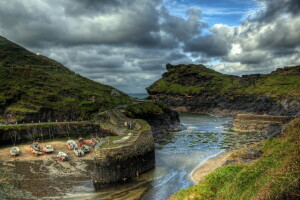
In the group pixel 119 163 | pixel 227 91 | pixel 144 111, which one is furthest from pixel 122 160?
pixel 227 91

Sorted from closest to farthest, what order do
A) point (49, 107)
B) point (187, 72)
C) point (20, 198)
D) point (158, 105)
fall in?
point (20, 198)
point (49, 107)
point (158, 105)
point (187, 72)

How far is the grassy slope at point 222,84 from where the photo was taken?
120 m

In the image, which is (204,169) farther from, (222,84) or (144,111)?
(222,84)

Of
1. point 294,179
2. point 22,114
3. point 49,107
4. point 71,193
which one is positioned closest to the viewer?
point 294,179

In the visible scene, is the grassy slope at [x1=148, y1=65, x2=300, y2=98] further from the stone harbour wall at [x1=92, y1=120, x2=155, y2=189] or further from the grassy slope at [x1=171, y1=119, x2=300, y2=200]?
the grassy slope at [x1=171, y1=119, x2=300, y2=200]

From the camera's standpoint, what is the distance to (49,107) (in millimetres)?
78562

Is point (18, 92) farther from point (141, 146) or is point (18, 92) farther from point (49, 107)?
point (141, 146)

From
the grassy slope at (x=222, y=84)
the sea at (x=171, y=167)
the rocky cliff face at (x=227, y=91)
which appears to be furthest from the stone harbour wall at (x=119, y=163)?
the grassy slope at (x=222, y=84)

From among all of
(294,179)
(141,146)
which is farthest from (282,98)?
(294,179)

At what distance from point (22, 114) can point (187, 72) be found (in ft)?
398

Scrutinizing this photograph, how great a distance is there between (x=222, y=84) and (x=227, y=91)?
46.9 ft

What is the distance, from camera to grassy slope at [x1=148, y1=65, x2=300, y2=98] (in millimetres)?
119562

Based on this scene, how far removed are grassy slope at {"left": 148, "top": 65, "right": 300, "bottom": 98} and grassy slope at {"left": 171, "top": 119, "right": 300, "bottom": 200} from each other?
90417mm

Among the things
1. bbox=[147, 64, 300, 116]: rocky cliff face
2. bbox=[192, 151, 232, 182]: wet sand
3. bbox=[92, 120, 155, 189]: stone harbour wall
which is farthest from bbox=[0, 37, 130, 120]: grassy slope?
bbox=[147, 64, 300, 116]: rocky cliff face
